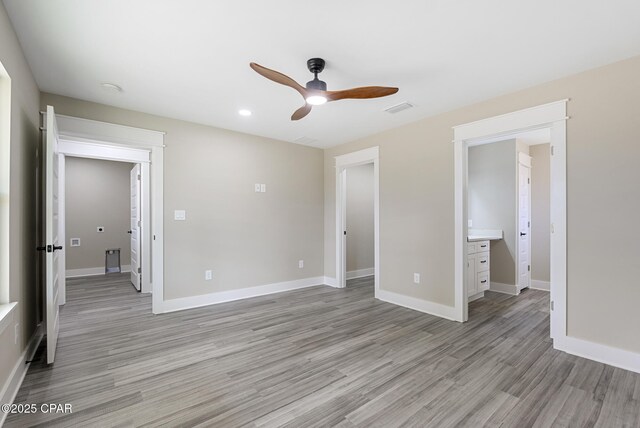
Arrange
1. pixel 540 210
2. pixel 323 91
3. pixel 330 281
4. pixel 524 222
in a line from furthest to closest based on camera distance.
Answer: pixel 330 281 → pixel 540 210 → pixel 524 222 → pixel 323 91

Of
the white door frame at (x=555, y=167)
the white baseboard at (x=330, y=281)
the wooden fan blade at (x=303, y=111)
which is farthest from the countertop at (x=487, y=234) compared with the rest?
the wooden fan blade at (x=303, y=111)

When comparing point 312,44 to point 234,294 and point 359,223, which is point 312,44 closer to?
point 234,294

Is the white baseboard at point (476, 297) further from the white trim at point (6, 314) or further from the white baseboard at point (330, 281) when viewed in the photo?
the white trim at point (6, 314)

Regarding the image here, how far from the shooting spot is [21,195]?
7.48ft

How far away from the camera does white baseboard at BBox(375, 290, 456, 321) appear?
350cm

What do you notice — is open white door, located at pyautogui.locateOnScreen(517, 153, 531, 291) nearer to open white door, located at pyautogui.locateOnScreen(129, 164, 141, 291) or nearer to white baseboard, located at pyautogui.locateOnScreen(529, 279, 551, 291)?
white baseboard, located at pyautogui.locateOnScreen(529, 279, 551, 291)

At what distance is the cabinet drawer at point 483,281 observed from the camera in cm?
431

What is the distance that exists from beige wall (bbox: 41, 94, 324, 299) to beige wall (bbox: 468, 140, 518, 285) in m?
2.77

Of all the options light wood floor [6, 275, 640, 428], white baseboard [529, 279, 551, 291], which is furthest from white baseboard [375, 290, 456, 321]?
white baseboard [529, 279, 551, 291]

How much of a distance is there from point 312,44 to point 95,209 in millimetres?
6395

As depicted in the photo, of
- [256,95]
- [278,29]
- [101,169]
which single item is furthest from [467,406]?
[101,169]

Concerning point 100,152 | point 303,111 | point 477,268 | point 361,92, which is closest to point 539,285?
point 477,268

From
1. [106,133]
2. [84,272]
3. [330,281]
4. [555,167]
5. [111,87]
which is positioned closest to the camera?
[555,167]

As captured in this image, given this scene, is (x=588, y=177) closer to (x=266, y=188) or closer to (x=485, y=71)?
(x=485, y=71)
